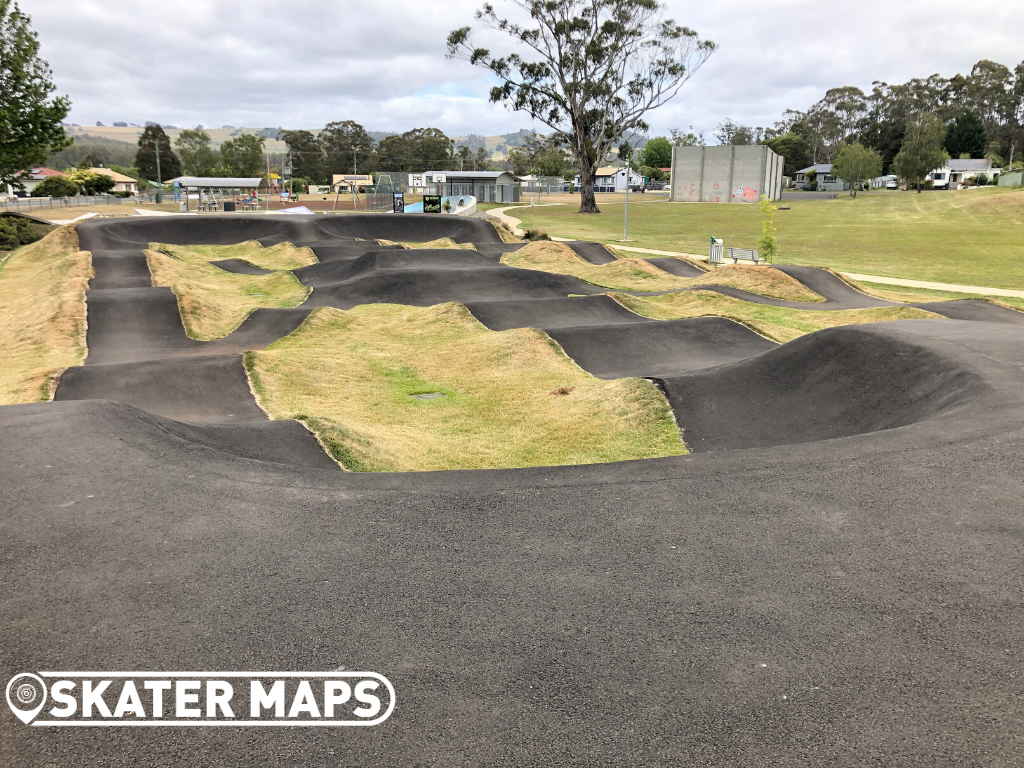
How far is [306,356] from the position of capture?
1708cm

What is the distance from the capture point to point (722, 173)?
298 ft

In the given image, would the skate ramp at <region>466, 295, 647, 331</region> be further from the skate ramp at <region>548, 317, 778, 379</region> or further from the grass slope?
the grass slope

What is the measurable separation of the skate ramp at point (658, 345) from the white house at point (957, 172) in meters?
111

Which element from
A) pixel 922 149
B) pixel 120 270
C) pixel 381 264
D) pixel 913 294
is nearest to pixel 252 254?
pixel 120 270

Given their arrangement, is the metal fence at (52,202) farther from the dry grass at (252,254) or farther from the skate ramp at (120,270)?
the skate ramp at (120,270)

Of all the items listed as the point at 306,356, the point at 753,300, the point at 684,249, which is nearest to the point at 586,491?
the point at 306,356

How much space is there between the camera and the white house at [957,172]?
109 m

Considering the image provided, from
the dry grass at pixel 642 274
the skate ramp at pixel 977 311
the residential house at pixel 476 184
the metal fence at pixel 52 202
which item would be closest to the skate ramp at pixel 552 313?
the dry grass at pixel 642 274

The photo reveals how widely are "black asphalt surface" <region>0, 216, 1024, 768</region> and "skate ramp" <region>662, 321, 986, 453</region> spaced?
1428mm

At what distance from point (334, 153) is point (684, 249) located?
104337mm

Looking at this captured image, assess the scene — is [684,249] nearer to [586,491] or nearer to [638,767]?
[586,491]

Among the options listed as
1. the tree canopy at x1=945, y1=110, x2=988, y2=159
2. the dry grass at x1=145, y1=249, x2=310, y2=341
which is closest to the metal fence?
the dry grass at x1=145, y1=249, x2=310, y2=341

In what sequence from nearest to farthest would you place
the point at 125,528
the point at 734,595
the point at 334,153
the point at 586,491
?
1. the point at 734,595
2. the point at 125,528
3. the point at 586,491
4. the point at 334,153

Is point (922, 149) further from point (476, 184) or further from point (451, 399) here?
point (451, 399)
